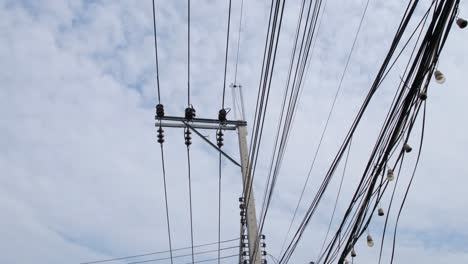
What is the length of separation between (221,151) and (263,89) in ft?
13.3

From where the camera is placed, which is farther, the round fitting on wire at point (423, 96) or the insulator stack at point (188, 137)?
the insulator stack at point (188, 137)

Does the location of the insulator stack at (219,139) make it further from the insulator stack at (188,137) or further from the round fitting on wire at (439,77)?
the round fitting on wire at (439,77)

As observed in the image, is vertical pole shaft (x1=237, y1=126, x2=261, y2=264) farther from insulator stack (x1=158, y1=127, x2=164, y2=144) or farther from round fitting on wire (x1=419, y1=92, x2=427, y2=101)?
round fitting on wire (x1=419, y1=92, x2=427, y2=101)

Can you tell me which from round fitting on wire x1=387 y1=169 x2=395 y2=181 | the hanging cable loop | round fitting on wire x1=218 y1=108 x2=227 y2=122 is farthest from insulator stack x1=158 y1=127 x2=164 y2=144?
round fitting on wire x1=387 y1=169 x2=395 y2=181

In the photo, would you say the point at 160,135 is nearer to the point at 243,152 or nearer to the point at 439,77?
the point at 243,152

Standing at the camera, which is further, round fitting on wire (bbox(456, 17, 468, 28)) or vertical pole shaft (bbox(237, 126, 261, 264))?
vertical pole shaft (bbox(237, 126, 261, 264))

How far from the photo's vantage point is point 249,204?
396 inches

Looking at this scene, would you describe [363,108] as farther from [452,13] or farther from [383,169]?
[452,13]

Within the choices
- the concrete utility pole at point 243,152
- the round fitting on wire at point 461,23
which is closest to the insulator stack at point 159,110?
the concrete utility pole at point 243,152

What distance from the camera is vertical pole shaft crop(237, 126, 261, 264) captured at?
31.7 feet

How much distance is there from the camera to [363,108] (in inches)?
209

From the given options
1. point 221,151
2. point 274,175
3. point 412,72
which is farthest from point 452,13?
point 221,151

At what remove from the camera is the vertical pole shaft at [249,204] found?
Result: 967 centimetres

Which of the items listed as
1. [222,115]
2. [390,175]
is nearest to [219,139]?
[222,115]
